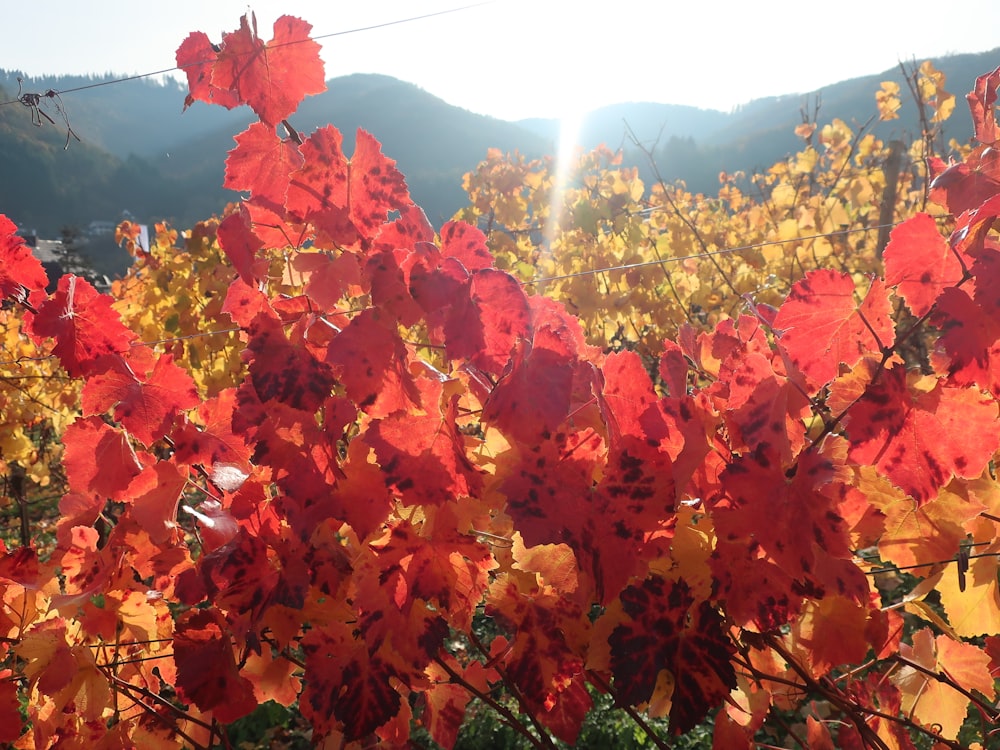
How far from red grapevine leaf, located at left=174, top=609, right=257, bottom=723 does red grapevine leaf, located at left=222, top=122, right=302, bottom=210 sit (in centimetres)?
65

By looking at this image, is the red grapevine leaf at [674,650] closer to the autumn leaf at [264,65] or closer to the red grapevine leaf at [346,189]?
the red grapevine leaf at [346,189]

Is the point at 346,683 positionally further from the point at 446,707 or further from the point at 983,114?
the point at 983,114

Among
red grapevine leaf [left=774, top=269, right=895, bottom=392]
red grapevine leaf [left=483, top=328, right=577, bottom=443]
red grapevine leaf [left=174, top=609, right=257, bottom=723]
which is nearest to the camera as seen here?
red grapevine leaf [left=483, top=328, right=577, bottom=443]

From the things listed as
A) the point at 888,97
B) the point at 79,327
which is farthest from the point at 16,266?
the point at 888,97

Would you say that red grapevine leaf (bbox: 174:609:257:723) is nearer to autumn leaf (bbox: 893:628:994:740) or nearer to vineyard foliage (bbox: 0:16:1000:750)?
vineyard foliage (bbox: 0:16:1000:750)

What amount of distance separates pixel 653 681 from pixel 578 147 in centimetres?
466

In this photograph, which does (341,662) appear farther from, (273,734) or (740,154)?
(740,154)

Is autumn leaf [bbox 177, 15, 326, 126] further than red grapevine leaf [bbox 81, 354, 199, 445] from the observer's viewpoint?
No

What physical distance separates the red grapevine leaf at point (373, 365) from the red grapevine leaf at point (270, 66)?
13.2 inches

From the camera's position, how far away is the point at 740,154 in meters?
42.5

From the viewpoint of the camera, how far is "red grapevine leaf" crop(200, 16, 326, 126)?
865 millimetres

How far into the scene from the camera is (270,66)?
88 cm

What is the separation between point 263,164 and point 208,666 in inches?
29.5

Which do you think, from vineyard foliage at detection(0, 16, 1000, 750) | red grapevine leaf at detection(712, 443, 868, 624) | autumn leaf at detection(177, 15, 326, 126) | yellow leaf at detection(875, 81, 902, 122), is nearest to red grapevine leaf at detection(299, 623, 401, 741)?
vineyard foliage at detection(0, 16, 1000, 750)
